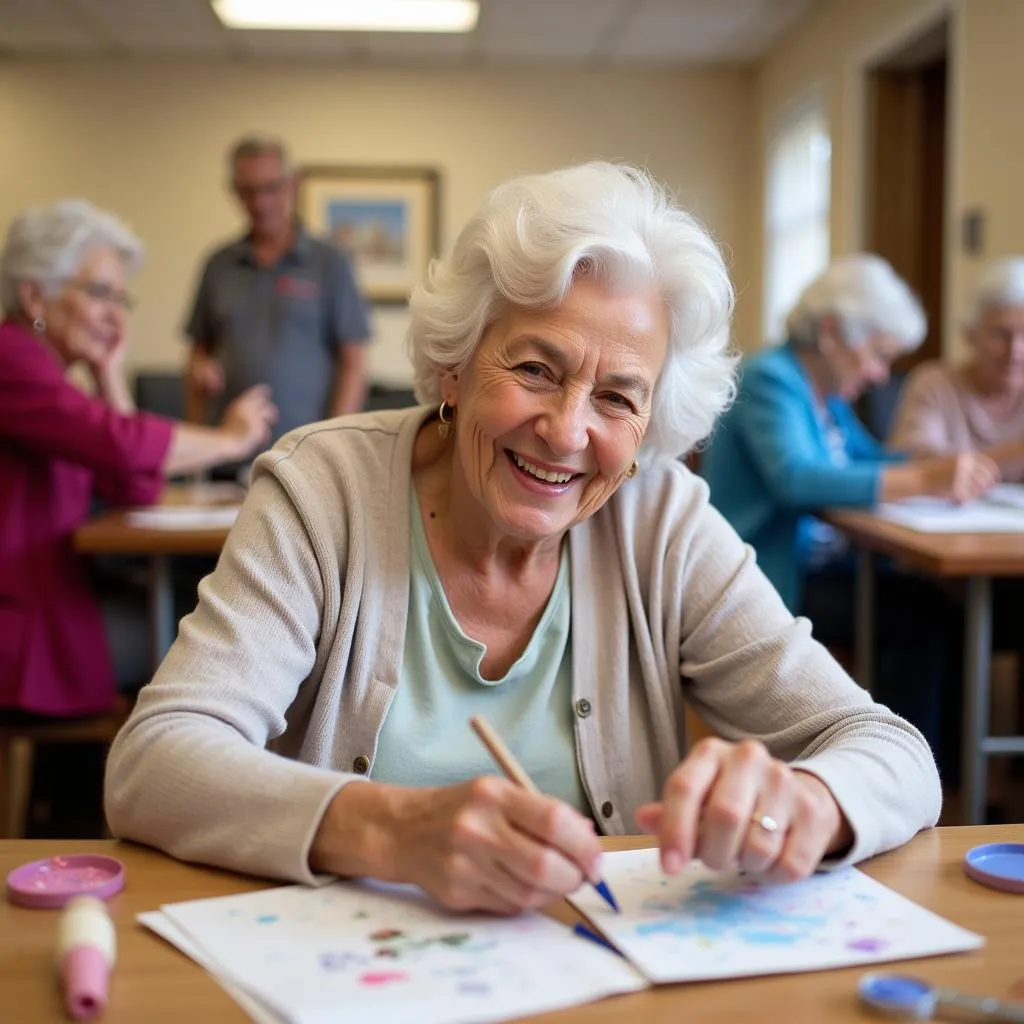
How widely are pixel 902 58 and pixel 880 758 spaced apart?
491cm

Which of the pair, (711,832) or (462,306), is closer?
(711,832)

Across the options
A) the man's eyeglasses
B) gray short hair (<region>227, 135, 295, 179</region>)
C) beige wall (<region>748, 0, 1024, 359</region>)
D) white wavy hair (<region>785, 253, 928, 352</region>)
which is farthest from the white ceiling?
the man's eyeglasses

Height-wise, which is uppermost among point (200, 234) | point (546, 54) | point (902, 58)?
point (546, 54)

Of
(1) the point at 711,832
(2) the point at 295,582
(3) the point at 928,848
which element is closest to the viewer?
(1) the point at 711,832

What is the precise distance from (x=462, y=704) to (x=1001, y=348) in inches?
108

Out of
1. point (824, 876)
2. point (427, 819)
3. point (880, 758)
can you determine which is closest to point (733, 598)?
point (880, 758)

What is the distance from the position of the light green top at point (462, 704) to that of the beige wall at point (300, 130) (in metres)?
6.03

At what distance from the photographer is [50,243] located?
273 centimetres

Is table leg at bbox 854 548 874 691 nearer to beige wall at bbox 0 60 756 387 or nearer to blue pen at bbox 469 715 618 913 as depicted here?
blue pen at bbox 469 715 618 913

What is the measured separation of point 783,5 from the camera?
6.14 meters

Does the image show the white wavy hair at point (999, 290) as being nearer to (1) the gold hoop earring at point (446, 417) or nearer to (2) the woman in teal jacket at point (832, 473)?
(2) the woman in teal jacket at point (832, 473)

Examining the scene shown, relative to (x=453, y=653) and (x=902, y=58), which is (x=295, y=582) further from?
(x=902, y=58)

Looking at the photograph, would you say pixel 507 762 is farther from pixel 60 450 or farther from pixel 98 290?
pixel 98 290

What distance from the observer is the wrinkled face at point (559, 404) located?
121 cm
